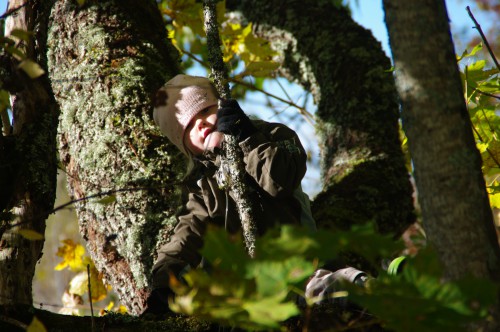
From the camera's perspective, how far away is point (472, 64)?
5.53 ft

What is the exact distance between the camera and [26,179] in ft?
4.82

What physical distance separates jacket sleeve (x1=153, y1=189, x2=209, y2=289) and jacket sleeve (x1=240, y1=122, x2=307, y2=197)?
0.99ft

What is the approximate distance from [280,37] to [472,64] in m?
1.79

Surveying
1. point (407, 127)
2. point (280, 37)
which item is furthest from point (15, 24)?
point (280, 37)

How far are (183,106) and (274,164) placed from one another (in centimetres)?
51

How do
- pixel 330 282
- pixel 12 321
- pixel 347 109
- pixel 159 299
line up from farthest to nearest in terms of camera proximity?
pixel 347 109, pixel 159 299, pixel 330 282, pixel 12 321

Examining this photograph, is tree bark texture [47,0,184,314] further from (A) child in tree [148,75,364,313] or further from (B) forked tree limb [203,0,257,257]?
(B) forked tree limb [203,0,257,257]

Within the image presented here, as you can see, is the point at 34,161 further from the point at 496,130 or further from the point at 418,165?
the point at 496,130

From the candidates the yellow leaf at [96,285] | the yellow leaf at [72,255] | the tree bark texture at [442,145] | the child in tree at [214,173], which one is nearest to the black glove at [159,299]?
the child in tree at [214,173]

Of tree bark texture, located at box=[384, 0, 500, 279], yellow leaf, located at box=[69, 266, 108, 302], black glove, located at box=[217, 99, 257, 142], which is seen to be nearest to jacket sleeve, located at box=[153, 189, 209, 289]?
black glove, located at box=[217, 99, 257, 142]

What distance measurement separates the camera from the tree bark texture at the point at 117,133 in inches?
83.4

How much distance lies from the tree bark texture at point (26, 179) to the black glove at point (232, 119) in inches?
20.0

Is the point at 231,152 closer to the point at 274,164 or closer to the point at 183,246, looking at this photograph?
the point at 274,164

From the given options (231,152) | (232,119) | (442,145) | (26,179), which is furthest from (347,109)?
(442,145)
